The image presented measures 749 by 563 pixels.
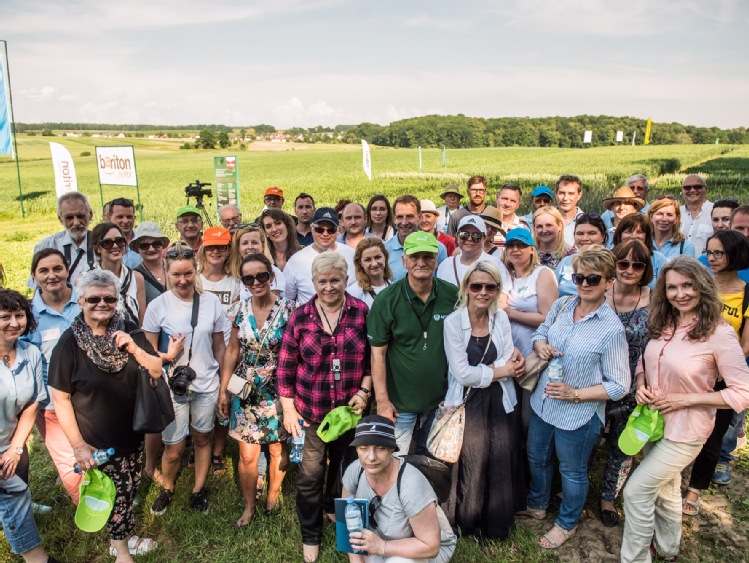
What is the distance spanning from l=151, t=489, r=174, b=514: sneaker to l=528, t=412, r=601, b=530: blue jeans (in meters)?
3.03

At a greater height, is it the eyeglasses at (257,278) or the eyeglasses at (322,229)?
the eyeglasses at (322,229)

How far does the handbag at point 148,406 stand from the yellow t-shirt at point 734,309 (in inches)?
162

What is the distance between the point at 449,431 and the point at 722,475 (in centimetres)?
280

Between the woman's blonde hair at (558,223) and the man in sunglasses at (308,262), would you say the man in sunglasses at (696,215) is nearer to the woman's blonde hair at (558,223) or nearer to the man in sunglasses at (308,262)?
the woman's blonde hair at (558,223)

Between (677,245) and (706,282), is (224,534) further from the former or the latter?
(677,245)

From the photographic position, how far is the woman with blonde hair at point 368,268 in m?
4.21

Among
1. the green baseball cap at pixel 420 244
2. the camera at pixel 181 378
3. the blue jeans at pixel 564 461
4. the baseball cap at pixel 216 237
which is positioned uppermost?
the green baseball cap at pixel 420 244

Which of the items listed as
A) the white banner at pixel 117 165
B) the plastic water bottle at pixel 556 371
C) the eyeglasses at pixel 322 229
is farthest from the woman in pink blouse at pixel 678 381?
the white banner at pixel 117 165

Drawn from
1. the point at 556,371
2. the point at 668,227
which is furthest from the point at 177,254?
the point at 668,227

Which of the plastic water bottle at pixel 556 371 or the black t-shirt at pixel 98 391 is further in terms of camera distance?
the plastic water bottle at pixel 556 371

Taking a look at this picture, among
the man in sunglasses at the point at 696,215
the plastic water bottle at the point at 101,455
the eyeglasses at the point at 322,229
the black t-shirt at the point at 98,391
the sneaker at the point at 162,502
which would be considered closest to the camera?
the black t-shirt at the point at 98,391

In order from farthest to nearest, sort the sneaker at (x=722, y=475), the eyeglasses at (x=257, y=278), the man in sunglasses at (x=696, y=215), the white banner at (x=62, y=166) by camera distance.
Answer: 1. the white banner at (x=62, y=166)
2. the man in sunglasses at (x=696, y=215)
3. the sneaker at (x=722, y=475)
4. the eyeglasses at (x=257, y=278)

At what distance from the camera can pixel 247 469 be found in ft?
13.3

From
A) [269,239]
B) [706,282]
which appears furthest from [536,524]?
[269,239]
